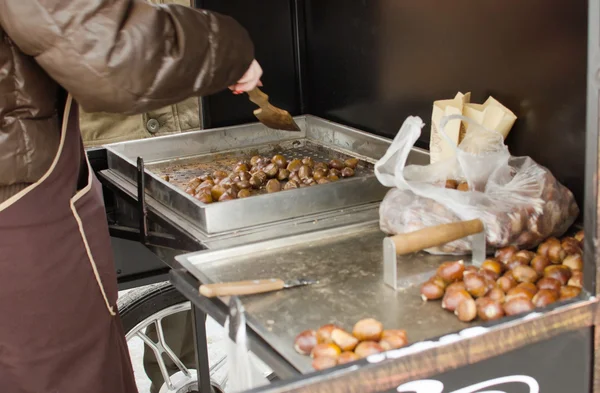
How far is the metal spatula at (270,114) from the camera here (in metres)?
2.46

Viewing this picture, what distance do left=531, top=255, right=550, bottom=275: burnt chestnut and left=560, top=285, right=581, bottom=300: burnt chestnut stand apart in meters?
0.13

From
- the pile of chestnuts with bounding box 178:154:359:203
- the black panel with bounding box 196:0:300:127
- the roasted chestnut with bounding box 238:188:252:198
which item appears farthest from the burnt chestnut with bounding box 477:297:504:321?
the black panel with bounding box 196:0:300:127

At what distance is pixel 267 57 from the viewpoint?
3.28 meters

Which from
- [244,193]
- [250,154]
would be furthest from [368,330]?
[250,154]

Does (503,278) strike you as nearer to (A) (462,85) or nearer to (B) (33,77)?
(A) (462,85)

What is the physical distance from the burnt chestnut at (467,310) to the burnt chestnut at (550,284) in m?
0.15

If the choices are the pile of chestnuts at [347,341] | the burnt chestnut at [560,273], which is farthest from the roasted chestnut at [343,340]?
the burnt chestnut at [560,273]

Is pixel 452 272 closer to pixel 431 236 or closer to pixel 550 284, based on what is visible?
pixel 431 236

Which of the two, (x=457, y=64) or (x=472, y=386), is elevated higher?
(x=457, y=64)

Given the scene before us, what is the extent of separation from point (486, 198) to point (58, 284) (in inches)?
41.3

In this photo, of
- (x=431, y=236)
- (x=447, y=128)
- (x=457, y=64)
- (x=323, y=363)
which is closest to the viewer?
(x=323, y=363)

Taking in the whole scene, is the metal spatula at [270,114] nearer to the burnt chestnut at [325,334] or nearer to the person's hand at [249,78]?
the person's hand at [249,78]

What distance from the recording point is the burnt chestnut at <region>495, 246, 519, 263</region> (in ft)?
5.75

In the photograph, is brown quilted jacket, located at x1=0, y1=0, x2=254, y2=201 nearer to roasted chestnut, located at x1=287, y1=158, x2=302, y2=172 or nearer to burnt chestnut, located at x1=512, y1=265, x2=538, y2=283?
burnt chestnut, located at x1=512, y1=265, x2=538, y2=283
